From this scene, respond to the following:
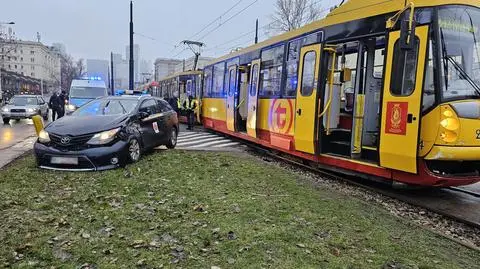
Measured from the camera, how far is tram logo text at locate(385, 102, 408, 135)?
6.88m

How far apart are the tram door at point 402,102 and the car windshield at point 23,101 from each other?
21457 mm

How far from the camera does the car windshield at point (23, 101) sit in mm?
23366

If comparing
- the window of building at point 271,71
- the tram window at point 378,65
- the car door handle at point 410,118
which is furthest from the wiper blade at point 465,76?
the window of building at point 271,71

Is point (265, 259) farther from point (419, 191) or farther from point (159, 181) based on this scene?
point (419, 191)

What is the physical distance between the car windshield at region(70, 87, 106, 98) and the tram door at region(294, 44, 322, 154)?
1788 cm

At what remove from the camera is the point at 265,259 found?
13.7ft

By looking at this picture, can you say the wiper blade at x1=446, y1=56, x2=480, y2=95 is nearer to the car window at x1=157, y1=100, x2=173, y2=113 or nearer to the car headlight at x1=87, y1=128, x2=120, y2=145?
the car headlight at x1=87, y1=128, x2=120, y2=145

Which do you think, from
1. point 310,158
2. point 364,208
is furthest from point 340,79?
point 364,208

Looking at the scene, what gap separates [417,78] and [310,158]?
333 cm

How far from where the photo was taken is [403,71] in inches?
276

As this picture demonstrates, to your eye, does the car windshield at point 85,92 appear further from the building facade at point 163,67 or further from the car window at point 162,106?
the building facade at point 163,67

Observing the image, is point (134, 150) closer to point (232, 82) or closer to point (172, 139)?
point (172, 139)

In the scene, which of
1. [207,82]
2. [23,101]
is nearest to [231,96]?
[207,82]

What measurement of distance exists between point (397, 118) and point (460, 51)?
1402mm
